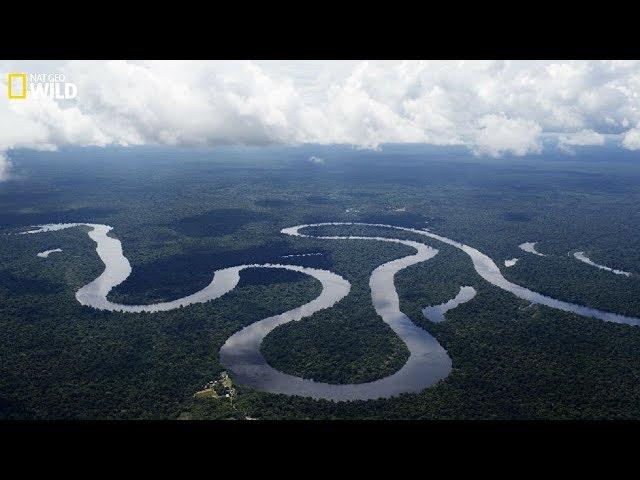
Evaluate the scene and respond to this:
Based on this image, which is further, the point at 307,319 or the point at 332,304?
the point at 332,304

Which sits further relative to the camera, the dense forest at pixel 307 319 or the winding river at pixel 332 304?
the winding river at pixel 332 304

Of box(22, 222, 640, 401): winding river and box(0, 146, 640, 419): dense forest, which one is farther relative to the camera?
box(22, 222, 640, 401): winding river
